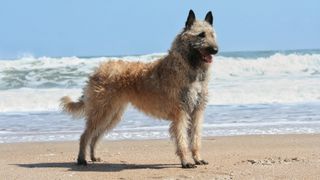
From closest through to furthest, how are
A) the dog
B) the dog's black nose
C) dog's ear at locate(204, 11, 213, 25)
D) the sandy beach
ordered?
the sandy beach → the dog's black nose → the dog → dog's ear at locate(204, 11, 213, 25)

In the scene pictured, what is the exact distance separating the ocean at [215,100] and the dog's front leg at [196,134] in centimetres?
247

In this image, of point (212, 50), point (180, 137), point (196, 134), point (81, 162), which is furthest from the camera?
point (81, 162)

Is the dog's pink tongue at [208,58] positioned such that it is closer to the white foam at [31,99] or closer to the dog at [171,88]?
the dog at [171,88]

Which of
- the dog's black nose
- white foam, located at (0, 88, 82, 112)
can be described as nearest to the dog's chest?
the dog's black nose

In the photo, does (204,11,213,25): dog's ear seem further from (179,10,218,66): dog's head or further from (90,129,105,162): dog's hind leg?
(90,129,105,162): dog's hind leg

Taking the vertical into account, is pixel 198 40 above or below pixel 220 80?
above

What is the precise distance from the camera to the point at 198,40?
7.26m

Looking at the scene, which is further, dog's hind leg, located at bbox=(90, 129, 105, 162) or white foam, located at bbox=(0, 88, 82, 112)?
white foam, located at bbox=(0, 88, 82, 112)

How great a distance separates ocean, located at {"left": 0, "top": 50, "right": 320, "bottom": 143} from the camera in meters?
11.9

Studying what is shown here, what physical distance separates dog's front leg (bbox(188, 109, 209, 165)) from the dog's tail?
1.62m

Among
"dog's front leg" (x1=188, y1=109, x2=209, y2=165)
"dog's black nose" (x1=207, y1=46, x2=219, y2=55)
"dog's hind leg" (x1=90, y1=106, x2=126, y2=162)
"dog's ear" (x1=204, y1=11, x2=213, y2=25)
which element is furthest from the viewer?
"dog's hind leg" (x1=90, y1=106, x2=126, y2=162)

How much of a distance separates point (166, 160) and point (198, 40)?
1.84m

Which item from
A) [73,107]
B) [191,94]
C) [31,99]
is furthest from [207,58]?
[31,99]

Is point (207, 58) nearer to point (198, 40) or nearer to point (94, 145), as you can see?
point (198, 40)
